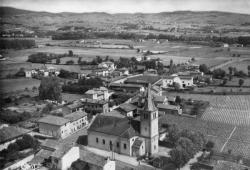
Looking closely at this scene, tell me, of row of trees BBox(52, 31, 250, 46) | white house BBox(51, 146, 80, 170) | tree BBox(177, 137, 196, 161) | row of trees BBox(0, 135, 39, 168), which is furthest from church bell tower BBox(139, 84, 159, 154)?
row of trees BBox(52, 31, 250, 46)

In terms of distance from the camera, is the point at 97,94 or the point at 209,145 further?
the point at 97,94

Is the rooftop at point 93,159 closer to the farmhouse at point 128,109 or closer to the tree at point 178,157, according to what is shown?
the tree at point 178,157

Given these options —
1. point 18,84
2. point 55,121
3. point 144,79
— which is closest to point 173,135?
point 55,121

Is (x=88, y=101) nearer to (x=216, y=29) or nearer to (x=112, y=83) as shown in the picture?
(x=112, y=83)

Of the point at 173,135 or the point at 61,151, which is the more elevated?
the point at 173,135

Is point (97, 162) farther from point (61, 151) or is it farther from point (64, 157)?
point (61, 151)

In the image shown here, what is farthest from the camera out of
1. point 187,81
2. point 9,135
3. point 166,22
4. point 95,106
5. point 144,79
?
point 166,22

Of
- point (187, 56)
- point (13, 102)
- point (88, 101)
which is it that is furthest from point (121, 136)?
point (187, 56)

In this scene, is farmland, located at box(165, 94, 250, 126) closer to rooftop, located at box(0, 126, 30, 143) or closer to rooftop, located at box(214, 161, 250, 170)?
rooftop, located at box(214, 161, 250, 170)

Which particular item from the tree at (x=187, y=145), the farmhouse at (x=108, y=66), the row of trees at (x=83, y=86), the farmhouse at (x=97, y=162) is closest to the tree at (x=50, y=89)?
the row of trees at (x=83, y=86)
